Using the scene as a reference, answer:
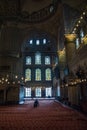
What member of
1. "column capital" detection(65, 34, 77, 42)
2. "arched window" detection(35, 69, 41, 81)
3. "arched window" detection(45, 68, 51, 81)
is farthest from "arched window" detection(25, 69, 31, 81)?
"column capital" detection(65, 34, 77, 42)

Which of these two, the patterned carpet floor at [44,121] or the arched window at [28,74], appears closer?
the patterned carpet floor at [44,121]

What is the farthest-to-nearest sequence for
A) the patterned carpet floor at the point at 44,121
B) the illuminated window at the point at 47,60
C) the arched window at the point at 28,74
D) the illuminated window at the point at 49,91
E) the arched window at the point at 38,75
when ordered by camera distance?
the illuminated window at the point at 47,60
the arched window at the point at 38,75
the arched window at the point at 28,74
the illuminated window at the point at 49,91
the patterned carpet floor at the point at 44,121

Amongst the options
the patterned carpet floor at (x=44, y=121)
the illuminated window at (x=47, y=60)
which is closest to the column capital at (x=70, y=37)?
the patterned carpet floor at (x=44, y=121)

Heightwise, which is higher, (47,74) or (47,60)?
(47,60)

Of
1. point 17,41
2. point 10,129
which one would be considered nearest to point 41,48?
point 17,41

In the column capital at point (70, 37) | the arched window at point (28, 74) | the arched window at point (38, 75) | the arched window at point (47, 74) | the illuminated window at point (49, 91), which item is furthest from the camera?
the arched window at point (47, 74)

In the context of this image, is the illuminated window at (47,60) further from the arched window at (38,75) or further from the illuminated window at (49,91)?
the illuminated window at (49,91)

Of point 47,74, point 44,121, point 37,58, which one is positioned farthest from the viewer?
point 37,58

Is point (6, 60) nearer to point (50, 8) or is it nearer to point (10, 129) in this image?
point (50, 8)

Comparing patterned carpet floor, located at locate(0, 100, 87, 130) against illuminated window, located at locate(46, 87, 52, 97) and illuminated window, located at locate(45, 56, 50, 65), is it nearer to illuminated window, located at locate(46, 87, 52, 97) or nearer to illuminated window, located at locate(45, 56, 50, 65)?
illuminated window, located at locate(46, 87, 52, 97)

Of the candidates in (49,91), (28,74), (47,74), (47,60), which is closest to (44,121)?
(49,91)

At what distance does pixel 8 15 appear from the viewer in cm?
2822

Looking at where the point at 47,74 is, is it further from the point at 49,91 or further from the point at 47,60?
the point at 49,91

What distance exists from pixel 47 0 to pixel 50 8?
1.32m
